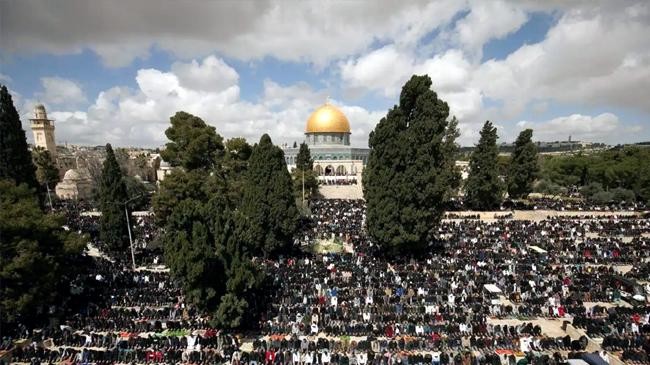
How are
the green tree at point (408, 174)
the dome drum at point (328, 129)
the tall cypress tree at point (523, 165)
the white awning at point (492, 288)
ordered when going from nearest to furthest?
the white awning at point (492, 288) → the green tree at point (408, 174) → the tall cypress tree at point (523, 165) → the dome drum at point (328, 129)

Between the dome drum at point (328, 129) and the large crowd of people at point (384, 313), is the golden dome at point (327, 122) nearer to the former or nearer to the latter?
the dome drum at point (328, 129)

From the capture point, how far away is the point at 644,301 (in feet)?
57.4

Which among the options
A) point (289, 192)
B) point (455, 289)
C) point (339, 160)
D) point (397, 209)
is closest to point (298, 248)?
point (289, 192)

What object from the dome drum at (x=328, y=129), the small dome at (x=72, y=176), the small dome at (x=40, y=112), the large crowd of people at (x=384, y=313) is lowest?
the large crowd of people at (x=384, y=313)

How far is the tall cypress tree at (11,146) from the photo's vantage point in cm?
2367

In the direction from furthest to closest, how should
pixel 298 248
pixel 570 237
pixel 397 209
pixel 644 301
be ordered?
pixel 570 237, pixel 298 248, pixel 397 209, pixel 644 301

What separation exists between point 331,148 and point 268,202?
46.7 metres

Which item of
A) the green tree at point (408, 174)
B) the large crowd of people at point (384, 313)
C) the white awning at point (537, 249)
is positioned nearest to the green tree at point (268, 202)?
the large crowd of people at point (384, 313)

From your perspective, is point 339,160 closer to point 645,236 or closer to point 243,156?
point 243,156

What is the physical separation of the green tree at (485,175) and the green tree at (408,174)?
17.0 metres

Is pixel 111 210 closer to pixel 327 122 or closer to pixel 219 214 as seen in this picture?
pixel 219 214

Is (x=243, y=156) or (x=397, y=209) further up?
(x=243, y=156)

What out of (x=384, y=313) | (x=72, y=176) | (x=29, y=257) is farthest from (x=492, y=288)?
(x=72, y=176)

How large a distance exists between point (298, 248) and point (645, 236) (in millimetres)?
27515
